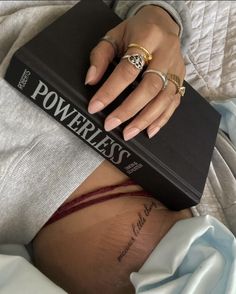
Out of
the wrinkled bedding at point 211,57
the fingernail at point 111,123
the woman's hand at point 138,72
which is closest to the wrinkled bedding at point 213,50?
the wrinkled bedding at point 211,57

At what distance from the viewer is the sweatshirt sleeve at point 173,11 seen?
2.68 ft

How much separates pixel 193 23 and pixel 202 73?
13cm

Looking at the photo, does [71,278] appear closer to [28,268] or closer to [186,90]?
[28,268]

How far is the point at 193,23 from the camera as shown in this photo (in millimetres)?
958

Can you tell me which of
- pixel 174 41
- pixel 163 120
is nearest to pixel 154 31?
pixel 174 41

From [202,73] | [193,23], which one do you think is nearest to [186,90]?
[202,73]

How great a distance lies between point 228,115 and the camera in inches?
31.4

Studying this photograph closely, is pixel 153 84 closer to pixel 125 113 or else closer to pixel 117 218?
pixel 125 113

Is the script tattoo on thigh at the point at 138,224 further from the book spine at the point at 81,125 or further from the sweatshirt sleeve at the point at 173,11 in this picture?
the sweatshirt sleeve at the point at 173,11

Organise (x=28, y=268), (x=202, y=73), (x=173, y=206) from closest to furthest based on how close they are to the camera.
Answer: (x=28, y=268), (x=173, y=206), (x=202, y=73)

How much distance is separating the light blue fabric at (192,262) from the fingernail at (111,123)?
0.19 meters

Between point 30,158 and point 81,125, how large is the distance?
0.38 feet

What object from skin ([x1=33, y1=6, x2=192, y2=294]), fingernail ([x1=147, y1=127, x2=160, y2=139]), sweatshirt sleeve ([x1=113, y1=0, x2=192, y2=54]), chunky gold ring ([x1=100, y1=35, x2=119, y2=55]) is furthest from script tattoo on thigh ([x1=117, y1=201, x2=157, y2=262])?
sweatshirt sleeve ([x1=113, y1=0, x2=192, y2=54])

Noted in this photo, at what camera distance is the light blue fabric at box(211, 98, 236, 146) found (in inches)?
31.0
